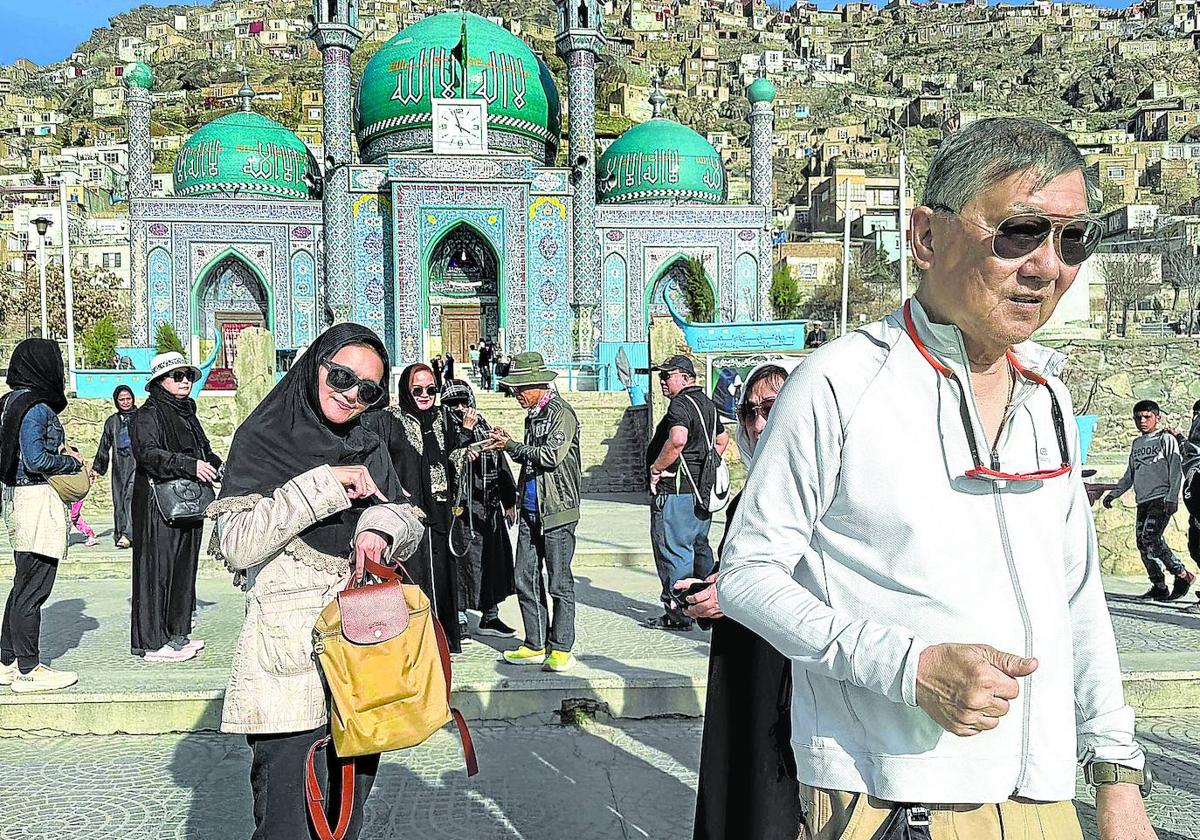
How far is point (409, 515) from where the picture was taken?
2844 millimetres

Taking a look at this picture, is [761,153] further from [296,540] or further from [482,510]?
[296,540]

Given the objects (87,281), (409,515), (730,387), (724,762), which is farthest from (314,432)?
(87,281)

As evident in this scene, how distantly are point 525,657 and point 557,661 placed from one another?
1.03 ft

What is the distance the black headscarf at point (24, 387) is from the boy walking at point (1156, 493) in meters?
6.81

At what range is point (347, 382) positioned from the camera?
2.77 metres

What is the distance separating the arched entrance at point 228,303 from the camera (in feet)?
89.4

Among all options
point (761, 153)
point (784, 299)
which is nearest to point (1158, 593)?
point (761, 153)

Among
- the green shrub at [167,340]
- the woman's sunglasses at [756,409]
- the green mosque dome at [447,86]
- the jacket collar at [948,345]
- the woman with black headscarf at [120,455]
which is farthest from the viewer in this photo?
the green mosque dome at [447,86]

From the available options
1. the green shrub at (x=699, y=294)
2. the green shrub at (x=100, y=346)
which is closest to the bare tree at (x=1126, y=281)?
the green shrub at (x=699, y=294)

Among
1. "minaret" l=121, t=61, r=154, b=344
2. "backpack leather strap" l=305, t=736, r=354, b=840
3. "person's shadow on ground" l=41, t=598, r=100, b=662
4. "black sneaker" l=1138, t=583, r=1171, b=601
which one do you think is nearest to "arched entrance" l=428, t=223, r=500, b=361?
"minaret" l=121, t=61, r=154, b=344

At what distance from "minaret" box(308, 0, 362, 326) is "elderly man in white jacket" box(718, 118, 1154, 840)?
25.4 metres

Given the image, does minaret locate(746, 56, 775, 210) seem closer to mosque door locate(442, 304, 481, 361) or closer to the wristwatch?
mosque door locate(442, 304, 481, 361)

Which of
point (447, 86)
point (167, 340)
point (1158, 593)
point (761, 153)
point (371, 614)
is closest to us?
point (371, 614)

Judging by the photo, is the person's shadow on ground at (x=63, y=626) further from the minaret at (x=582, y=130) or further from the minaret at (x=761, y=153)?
the minaret at (x=761, y=153)
